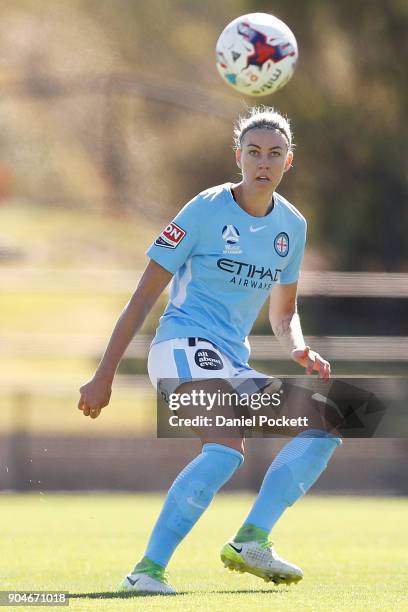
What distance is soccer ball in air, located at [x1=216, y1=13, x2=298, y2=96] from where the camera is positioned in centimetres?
897

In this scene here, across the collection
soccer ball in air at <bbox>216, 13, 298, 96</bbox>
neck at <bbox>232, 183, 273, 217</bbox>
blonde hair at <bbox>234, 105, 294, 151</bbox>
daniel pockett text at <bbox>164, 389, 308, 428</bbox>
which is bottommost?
daniel pockett text at <bbox>164, 389, 308, 428</bbox>

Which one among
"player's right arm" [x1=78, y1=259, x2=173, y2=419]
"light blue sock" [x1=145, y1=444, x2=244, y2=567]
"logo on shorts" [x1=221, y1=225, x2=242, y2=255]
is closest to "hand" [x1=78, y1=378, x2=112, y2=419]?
"player's right arm" [x1=78, y1=259, x2=173, y2=419]

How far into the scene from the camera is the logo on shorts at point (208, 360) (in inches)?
177

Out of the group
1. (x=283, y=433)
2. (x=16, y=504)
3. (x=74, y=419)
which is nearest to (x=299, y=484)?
(x=283, y=433)

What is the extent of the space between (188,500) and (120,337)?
0.57 m

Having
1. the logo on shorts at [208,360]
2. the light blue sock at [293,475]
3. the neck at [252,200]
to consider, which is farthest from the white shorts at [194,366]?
the neck at [252,200]

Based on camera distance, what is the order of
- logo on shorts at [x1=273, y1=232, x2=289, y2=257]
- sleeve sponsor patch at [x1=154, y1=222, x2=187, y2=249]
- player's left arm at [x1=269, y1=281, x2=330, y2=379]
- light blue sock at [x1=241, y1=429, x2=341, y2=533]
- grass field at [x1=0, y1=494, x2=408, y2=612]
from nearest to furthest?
grass field at [x1=0, y1=494, x2=408, y2=612] < sleeve sponsor patch at [x1=154, y1=222, x2=187, y2=249] < light blue sock at [x1=241, y1=429, x2=341, y2=533] < logo on shorts at [x1=273, y1=232, x2=289, y2=257] < player's left arm at [x1=269, y1=281, x2=330, y2=379]

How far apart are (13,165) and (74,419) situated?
2054cm

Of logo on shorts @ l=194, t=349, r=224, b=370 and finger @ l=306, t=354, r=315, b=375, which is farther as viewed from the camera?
finger @ l=306, t=354, r=315, b=375

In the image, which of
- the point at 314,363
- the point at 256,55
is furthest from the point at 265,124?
the point at 256,55

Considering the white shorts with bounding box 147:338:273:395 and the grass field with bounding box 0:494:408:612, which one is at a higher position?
the white shorts with bounding box 147:338:273:395

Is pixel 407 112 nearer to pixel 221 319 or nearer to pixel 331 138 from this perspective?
pixel 331 138

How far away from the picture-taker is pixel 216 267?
15.2 ft

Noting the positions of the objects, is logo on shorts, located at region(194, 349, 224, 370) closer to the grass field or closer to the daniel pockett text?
the daniel pockett text
